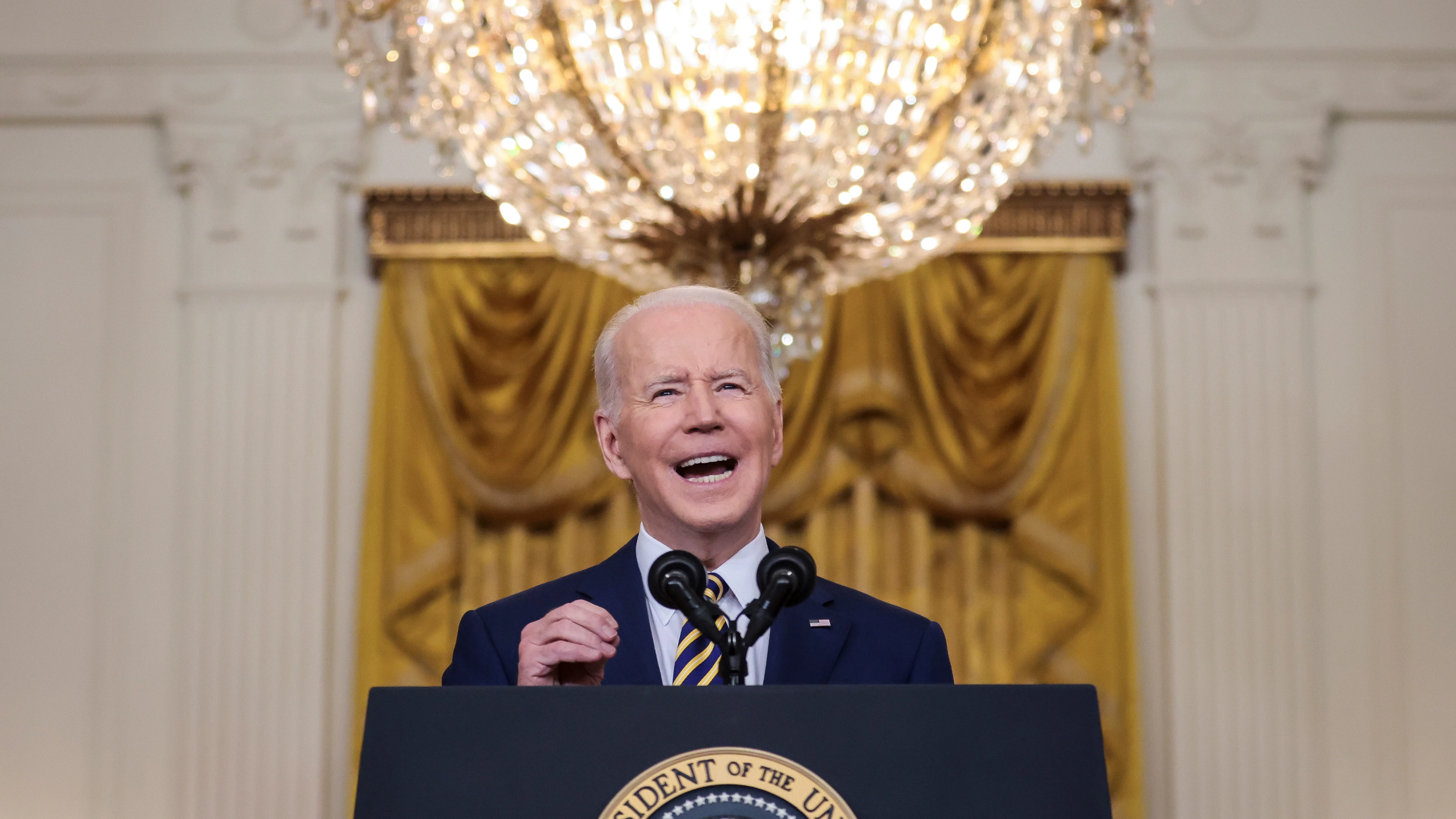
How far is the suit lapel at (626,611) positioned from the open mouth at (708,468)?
0.13 m

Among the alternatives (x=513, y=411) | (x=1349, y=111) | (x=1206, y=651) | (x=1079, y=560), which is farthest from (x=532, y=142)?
(x=1349, y=111)

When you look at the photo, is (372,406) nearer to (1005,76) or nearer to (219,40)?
(219,40)

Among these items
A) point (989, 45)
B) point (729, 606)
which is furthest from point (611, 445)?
point (989, 45)

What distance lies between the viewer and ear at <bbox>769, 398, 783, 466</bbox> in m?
1.85

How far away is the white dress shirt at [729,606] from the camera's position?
69.7 inches

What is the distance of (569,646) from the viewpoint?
1.49m

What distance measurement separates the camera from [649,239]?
3.21 meters

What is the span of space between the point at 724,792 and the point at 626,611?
1.98ft

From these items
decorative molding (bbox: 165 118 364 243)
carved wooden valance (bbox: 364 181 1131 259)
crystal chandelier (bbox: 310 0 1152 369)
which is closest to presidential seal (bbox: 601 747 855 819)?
crystal chandelier (bbox: 310 0 1152 369)

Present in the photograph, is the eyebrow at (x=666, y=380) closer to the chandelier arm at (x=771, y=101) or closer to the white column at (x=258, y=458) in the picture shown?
the chandelier arm at (x=771, y=101)

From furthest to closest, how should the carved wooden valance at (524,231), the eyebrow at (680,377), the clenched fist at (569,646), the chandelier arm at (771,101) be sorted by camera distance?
the carved wooden valance at (524,231) → the chandelier arm at (771,101) → the eyebrow at (680,377) → the clenched fist at (569,646)

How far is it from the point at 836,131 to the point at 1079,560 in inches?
102

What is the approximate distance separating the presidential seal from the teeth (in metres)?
0.60

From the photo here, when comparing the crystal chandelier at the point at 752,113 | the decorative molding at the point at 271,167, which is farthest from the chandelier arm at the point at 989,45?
the decorative molding at the point at 271,167
